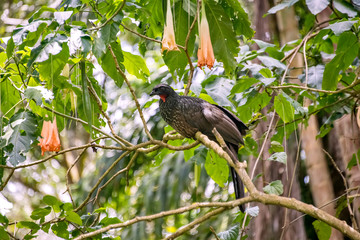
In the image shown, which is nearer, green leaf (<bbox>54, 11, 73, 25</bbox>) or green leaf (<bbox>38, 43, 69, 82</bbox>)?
green leaf (<bbox>54, 11, 73, 25</bbox>)

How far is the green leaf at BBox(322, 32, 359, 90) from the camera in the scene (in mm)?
3008

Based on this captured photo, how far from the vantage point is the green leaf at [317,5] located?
2939 mm

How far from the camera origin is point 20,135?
8.68 ft

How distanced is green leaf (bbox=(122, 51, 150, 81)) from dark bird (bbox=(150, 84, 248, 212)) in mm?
326

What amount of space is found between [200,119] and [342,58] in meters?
0.98

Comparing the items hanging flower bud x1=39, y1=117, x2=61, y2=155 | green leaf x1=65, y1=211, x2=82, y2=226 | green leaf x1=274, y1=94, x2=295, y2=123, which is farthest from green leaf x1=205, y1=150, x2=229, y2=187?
hanging flower bud x1=39, y1=117, x2=61, y2=155

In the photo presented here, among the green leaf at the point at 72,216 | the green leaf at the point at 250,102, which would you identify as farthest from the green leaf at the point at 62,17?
the green leaf at the point at 250,102

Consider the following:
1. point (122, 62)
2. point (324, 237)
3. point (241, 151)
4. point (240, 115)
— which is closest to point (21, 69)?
point (122, 62)

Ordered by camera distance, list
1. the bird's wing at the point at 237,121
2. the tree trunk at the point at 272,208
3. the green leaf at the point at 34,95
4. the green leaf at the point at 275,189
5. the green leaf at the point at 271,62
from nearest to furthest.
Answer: the green leaf at the point at 34,95
the green leaf at the point at 275,189
the green leaf at the point at 271,62
the bird's wing at the point at 237,121
the tree trunk at the point at 272,208

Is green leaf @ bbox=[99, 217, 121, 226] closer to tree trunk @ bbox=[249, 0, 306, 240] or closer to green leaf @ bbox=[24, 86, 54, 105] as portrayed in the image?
green leaf @ bbox=[24, 86, 54, 105]

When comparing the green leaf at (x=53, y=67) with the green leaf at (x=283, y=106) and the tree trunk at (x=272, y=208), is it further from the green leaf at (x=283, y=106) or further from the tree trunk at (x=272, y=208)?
the tree trunk at (x=272, y=208)

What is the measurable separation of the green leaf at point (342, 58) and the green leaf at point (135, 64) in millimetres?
1111

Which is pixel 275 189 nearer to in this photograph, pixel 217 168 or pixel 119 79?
pixel 217 168

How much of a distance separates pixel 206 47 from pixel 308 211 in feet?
2.85
